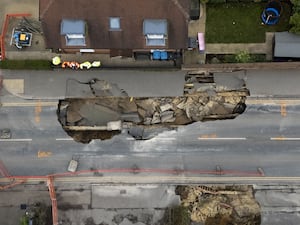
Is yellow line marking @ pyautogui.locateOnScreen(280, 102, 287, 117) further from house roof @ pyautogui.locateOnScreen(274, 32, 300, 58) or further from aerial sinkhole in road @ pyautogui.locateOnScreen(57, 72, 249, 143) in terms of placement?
house roof @ pyautogui.locateOnScreen(274, 32, 300, 58)

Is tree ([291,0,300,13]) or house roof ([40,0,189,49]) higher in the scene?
tree ([291,0,300,13])

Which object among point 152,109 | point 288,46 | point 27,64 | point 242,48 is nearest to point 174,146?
point 152,109

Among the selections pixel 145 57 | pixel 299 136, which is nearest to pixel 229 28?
pixel 145 57

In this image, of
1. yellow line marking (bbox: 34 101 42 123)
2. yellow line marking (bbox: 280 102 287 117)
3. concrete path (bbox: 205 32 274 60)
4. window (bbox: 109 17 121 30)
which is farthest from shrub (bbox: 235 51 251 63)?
yellow line marking (bbox: 34 101 42 123)

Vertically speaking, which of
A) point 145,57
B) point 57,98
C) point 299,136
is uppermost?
point 145,57

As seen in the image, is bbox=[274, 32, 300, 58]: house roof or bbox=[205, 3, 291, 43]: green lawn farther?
bbox=[205, 3, 291, 43]: green lawn

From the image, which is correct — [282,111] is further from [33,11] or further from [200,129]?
[33,11]

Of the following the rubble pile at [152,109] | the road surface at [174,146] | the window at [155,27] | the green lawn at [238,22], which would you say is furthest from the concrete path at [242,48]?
the window at [155,27]
